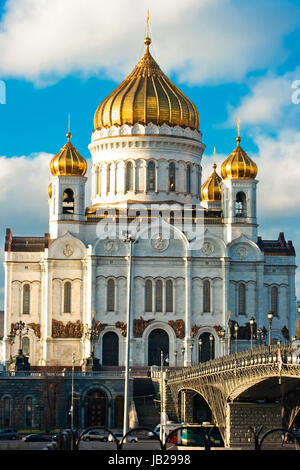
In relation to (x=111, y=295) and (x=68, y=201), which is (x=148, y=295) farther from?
(x=68, y=201)

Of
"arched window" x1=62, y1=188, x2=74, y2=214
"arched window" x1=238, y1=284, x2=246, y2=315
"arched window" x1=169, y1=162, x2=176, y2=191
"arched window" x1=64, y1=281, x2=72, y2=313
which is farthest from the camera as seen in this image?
"arched window" x1=169, y1=162, x2=176, y2=191

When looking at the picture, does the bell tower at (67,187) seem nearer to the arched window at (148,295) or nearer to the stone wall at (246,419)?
the arched window at (148,295)

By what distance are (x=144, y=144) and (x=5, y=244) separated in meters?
12.8

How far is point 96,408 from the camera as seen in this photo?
7631cm

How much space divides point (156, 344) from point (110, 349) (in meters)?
3.30

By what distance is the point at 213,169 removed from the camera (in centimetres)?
10356

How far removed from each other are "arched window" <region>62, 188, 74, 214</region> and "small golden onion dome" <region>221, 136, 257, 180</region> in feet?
36.9

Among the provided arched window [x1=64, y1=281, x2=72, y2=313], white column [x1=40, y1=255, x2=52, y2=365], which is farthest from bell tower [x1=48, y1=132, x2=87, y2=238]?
arched window [x1=64, y1=281, x2=72, y2=313]

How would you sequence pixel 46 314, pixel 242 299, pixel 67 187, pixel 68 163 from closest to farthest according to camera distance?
1. pixel 46 314
2. pixel 242 299
3. pixel 68 163
4. pixel 67 187

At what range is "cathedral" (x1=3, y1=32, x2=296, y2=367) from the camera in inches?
3378

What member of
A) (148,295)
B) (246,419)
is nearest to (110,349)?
(148,295)

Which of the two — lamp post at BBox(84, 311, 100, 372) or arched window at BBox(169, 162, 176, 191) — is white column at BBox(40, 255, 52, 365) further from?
arched window at BBox(169, 162, 176, 191)
